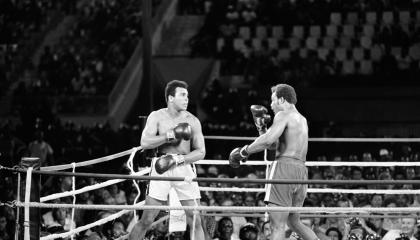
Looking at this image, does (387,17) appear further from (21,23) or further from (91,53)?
(21,23)

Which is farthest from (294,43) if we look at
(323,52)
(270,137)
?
(270,137)

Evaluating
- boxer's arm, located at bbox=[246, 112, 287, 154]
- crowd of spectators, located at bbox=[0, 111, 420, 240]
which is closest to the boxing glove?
boxer's arm, located at bbox=[246, 112, 287, 154]

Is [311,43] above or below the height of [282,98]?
above

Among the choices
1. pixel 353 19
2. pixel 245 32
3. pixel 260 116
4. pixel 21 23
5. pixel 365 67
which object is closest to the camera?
pixel 260 116

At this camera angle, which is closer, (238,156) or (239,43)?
(238,156)

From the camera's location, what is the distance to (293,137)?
19.2 feet

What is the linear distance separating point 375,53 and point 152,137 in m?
8.55

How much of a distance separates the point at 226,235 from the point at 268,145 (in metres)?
2.13

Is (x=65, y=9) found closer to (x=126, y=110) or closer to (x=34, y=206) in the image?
(x=126, y=110)

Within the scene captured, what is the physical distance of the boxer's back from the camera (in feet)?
19.1

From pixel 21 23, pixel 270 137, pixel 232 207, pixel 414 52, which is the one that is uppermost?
pixel 21 23

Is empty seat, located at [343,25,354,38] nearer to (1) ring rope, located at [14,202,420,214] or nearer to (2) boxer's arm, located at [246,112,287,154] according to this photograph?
(2) boxer's arm, located at [246,112,287,154]

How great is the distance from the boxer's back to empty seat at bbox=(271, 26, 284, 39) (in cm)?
893

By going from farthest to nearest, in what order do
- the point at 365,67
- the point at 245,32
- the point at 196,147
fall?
the point at 245,32 < the point at 365,67 < the point at 196,147
